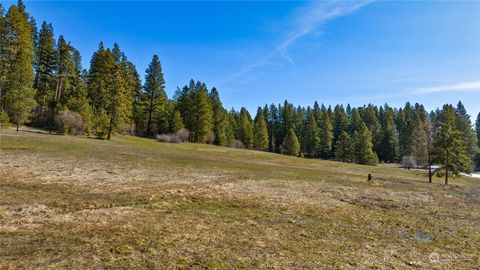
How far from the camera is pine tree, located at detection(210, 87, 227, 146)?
283ft

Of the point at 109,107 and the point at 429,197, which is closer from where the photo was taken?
the point at 429,197

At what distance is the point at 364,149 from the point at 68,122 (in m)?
73.7

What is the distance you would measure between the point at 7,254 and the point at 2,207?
5.17m

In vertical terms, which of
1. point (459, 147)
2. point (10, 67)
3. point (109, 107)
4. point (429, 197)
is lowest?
point (429, 197)

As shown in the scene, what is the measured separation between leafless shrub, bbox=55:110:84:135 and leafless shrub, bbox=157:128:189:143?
56.7 feet

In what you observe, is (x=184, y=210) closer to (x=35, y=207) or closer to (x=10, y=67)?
(x=35, y=207)

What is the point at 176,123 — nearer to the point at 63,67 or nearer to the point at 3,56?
the point at 63,67

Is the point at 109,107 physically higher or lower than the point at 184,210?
higher

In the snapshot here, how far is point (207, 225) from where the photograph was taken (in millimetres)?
11172

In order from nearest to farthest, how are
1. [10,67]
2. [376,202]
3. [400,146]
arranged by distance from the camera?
1. [376,202]
2. [10,67]
3. [400,146]

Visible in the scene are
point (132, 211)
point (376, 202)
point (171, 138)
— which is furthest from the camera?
point (171, 138)

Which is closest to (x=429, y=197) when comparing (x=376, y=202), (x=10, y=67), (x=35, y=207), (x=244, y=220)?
(x=376, y=202)

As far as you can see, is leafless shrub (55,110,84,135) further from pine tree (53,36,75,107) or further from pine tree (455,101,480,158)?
pine tree (455,101,480,158)

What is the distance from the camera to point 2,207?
1109 cm
